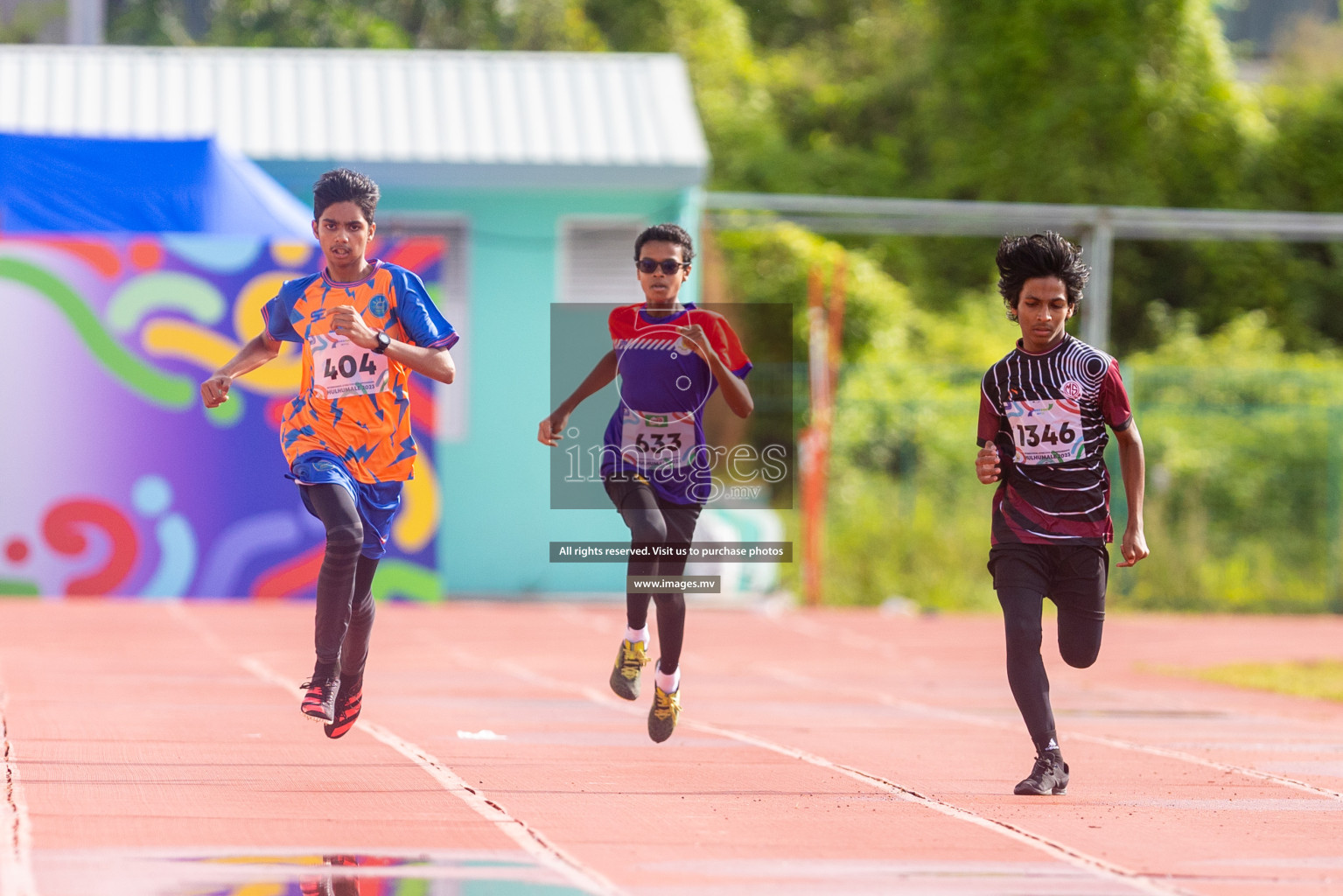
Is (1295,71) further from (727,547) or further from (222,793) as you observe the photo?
(222,793)

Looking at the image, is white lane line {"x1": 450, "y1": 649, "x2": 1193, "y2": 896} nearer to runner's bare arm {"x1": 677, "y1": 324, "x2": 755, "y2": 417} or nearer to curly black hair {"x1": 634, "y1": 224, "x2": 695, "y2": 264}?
runner's bare arm {"x1": 677, "y1": 324, "x2": 755, "y2": 417}

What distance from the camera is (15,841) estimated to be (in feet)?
17.6

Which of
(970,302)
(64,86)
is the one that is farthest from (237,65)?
(970,302)

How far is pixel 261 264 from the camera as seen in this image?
51.0ft

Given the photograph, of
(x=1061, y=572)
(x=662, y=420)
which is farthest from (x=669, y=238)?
(x=1061, y=572)

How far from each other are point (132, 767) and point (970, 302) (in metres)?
24.4

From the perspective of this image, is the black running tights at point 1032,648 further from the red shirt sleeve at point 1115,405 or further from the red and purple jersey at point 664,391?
the red and purple jersey at point 664,391

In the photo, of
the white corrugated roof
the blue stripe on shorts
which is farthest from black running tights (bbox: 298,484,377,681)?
the white corrugated roof

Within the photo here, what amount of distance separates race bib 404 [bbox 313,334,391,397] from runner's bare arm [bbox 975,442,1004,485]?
2127 millimetres

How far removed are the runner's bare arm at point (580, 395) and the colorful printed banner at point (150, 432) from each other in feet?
25.7

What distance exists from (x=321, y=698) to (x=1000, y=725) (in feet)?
13.5

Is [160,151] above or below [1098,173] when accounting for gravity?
below

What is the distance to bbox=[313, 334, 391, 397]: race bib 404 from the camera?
6.94 meters

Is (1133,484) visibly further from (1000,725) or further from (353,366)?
(1000,725)
